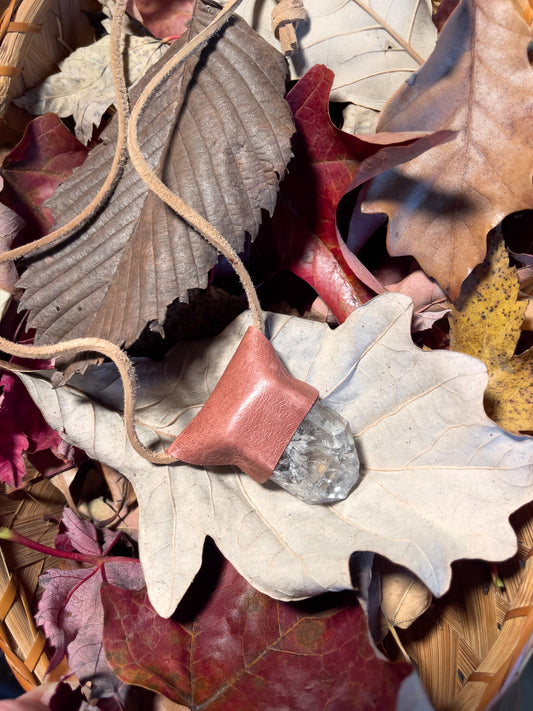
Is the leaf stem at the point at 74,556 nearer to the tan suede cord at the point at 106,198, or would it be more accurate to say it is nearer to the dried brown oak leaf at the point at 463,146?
the tan suede cord at the point at 106,198

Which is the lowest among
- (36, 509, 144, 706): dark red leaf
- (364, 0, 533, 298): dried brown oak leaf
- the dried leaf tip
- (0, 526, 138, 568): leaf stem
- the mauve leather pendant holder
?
(36, 509, 144, 706): dark red leaf

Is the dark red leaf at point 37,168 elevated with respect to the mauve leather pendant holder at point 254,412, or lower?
elevated

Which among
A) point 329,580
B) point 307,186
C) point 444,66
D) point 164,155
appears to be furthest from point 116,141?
point 329,580

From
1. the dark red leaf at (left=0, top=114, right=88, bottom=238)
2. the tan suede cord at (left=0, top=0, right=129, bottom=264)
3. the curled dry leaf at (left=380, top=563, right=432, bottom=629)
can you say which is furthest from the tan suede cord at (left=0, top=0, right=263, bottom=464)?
the curled dry leaf at (left=380, top=563, right=432, bottom=629)

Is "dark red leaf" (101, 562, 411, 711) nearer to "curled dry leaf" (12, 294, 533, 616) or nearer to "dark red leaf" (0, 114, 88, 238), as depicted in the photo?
"curled dry leaf" (12, 294, 533, 616)

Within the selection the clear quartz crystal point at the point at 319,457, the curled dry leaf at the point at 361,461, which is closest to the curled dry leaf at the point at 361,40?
the curled dry leaf at the point at 361,461

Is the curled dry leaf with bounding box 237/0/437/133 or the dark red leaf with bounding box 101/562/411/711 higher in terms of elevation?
the curled dry leaf with bounding box 237/0/437/133

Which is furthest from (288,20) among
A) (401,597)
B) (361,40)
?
(401,597)

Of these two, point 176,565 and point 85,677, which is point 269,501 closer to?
point 176,565
